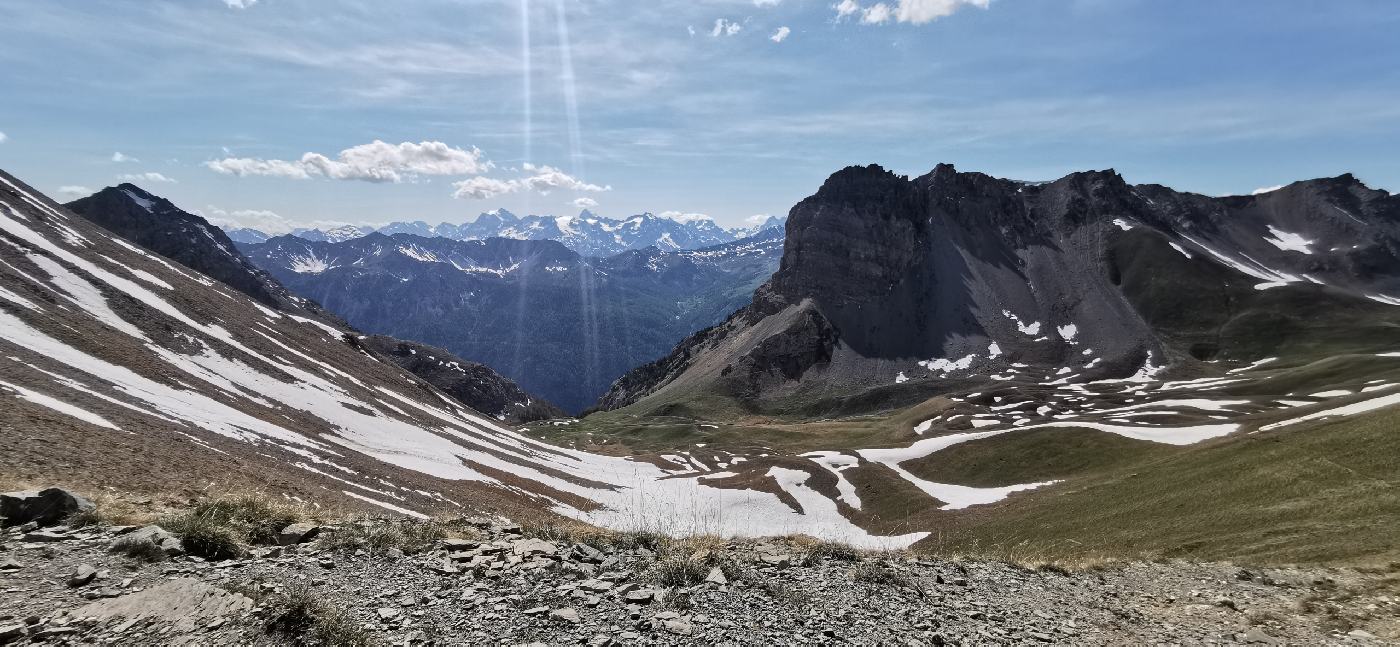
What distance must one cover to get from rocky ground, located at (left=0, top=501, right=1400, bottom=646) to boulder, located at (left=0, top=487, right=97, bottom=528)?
0.61 m

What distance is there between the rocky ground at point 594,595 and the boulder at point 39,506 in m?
0.61

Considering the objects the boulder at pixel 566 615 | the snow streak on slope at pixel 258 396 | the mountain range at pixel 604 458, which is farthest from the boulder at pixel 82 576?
the snow streak on slope at pixel 258 396

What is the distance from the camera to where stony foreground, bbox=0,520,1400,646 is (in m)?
9.03

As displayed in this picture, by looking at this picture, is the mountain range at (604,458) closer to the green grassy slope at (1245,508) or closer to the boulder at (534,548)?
the green grassy slope at (1245,508)

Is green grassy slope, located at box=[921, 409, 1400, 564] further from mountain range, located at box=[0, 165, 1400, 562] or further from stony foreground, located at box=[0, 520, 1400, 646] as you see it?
stony foreground, located at box=[0, 520, 1400, 646]

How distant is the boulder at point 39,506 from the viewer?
12.1 m

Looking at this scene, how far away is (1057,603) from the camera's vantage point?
1365 cm

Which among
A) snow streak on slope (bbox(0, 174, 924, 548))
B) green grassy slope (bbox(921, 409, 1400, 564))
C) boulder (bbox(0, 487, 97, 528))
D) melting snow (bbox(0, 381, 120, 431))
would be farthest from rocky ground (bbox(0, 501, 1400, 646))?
melting snow (bbox(0, 381, 120, 431))

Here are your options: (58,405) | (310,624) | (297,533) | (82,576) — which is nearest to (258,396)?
(58,405)

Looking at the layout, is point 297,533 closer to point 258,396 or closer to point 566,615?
point 566,615

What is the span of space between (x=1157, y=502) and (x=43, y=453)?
50.7 meters

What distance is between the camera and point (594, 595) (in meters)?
11.5

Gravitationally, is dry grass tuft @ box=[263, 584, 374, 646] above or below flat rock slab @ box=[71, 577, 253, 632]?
below

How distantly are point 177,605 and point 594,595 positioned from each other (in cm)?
646
